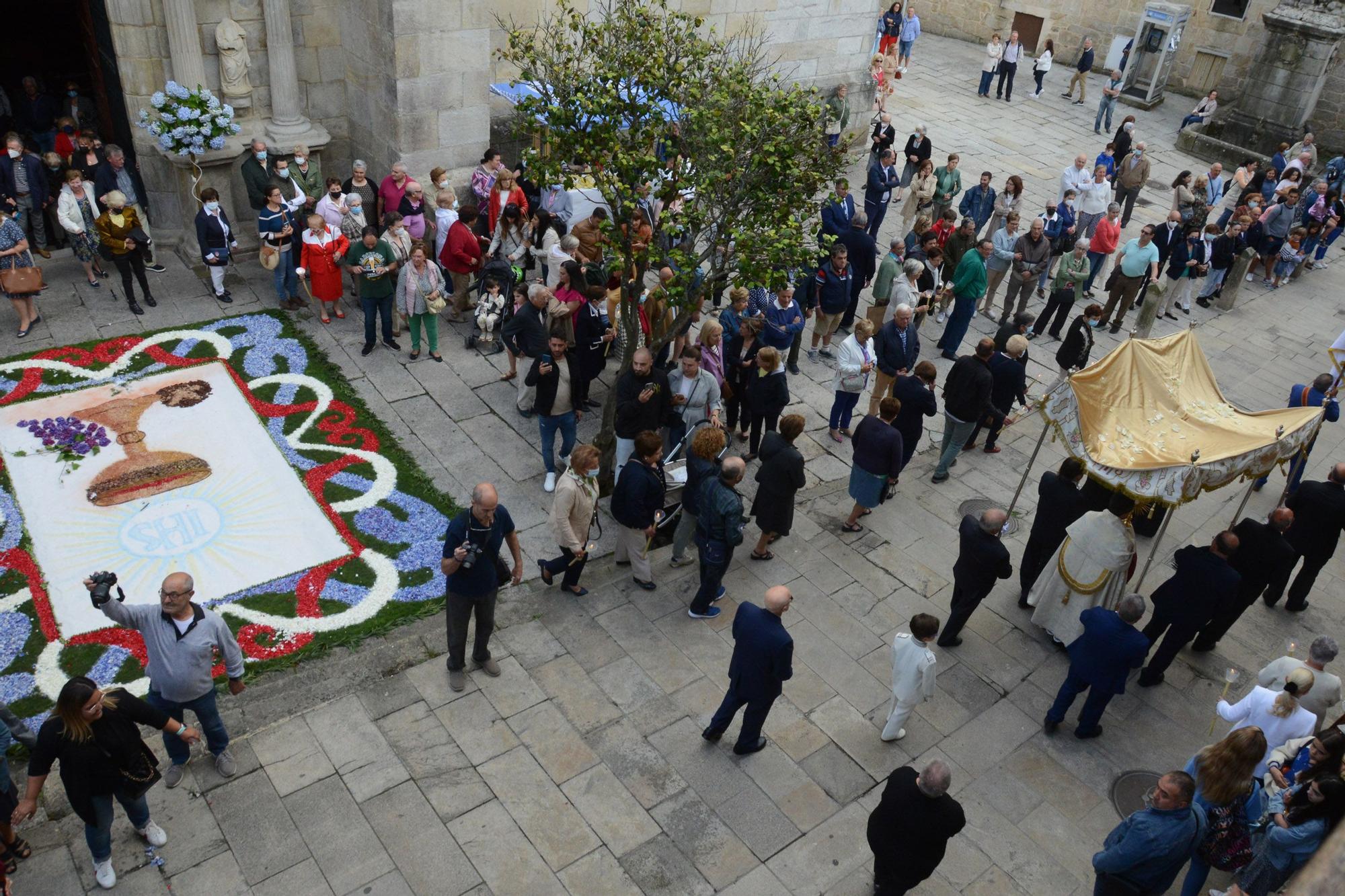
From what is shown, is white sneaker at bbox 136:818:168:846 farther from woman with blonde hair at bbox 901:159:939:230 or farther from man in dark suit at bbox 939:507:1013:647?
woman with blonde hair at bbox 901:159:939:230

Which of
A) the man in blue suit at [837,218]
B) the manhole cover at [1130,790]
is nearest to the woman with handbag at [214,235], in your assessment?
the man in blue suit at [837,218]

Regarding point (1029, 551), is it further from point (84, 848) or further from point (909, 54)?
point (909, 54)

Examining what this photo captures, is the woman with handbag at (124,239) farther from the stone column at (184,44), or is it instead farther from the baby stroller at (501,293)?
the baby stroller at (501,293)

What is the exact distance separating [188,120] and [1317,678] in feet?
43.1

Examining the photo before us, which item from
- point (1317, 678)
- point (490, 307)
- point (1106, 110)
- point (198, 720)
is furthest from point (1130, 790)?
point (1106, 110)

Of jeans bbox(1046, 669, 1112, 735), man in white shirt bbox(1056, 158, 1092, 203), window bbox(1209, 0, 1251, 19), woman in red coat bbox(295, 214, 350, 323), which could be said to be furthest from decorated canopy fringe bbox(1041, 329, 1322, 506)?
window bbox(1209, 0, 1251, 19)

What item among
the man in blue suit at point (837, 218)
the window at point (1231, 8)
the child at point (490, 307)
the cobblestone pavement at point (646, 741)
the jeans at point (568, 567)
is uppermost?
the window at point (1231, 8)

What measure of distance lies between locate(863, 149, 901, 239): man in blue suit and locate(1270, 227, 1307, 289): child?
7678 millimetres

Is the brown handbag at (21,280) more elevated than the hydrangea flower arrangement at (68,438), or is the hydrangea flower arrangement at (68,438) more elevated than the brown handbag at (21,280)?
the brown handbag at (21,280)

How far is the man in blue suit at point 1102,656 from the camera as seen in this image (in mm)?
8023

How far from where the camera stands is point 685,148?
31.3ft

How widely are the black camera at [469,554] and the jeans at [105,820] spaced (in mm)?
2538

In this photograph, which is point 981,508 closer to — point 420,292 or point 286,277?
point 420,292

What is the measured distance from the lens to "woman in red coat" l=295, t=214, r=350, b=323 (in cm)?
1237
